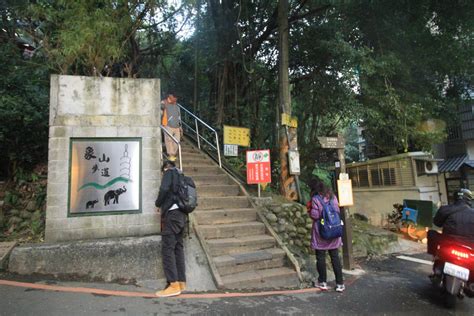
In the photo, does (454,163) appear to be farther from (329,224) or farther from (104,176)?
(104,176)

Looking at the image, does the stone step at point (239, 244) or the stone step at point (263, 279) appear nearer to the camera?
the stone step at point (263, 279)

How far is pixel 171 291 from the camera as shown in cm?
464

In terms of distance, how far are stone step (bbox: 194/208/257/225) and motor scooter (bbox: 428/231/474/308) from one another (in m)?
3.41

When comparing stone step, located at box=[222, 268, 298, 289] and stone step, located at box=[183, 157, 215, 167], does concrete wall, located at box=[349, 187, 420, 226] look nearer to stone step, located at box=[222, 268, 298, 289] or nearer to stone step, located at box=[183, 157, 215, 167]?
stone step, located at box=[183, 157, 215, 167]

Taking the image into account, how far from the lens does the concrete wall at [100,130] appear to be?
17.5 feet

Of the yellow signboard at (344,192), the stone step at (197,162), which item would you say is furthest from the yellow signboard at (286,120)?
the yellow signboard at (344,192)

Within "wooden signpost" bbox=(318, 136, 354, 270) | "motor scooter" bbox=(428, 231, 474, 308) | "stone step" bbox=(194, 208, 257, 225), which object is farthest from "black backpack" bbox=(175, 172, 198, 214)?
"motor scooter" bbox=(428, 231, 474, 308)

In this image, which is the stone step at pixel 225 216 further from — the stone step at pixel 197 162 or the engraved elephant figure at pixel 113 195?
the stone step at pixel 197 162

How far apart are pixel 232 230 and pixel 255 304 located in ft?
6.52

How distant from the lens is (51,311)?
12.5 ft

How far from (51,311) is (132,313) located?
3.03 ft

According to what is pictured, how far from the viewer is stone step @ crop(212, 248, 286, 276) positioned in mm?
5398

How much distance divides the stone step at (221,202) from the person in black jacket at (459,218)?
3.73 m

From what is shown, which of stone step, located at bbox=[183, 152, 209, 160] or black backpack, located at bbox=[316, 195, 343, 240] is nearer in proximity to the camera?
black backpack, located at bbox=[316, 195, 343, 240]
